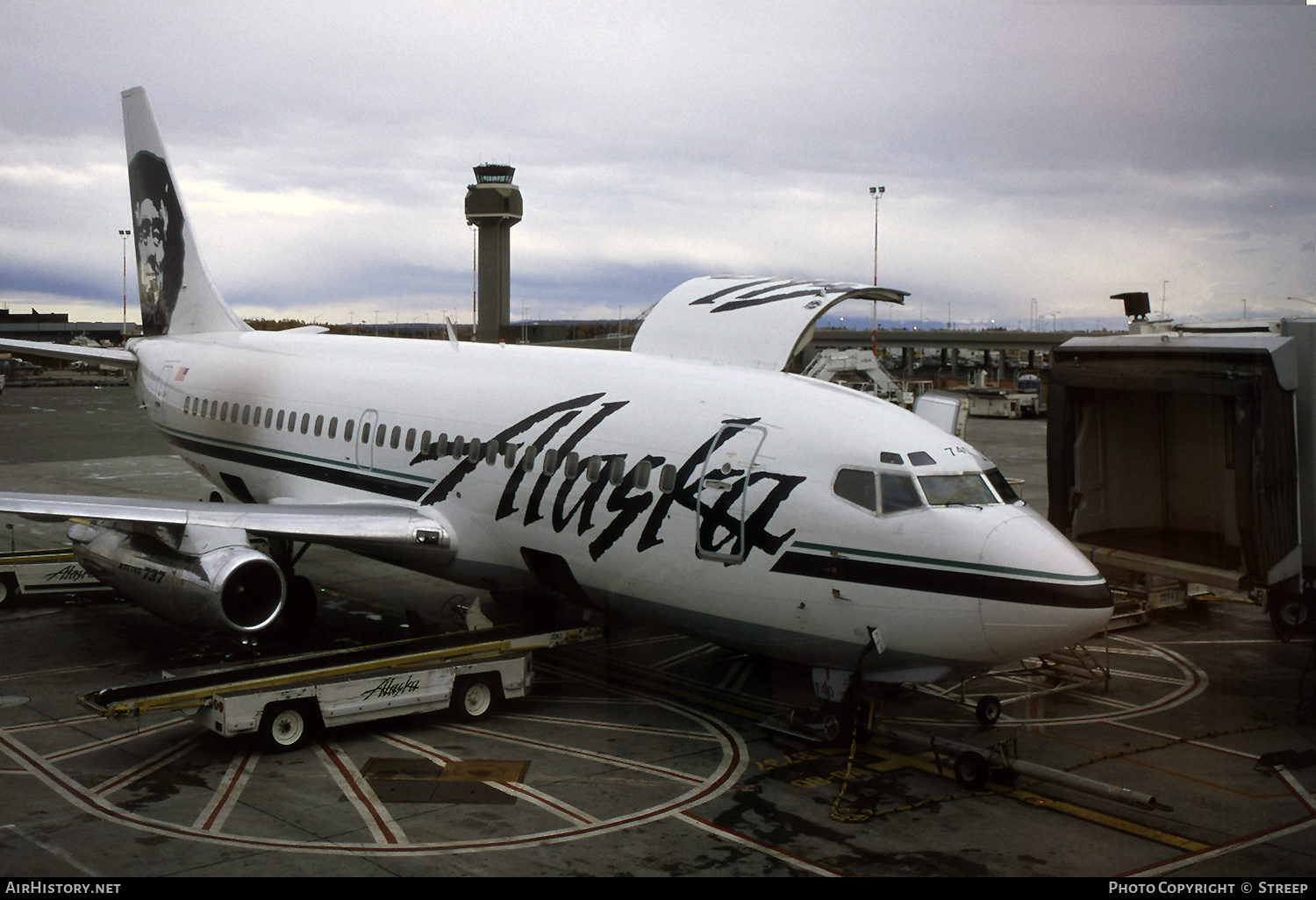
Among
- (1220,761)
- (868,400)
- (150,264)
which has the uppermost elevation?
(150,264)

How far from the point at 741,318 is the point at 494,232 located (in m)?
84.5

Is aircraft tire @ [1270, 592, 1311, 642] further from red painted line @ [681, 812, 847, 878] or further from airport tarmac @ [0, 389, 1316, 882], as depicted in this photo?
red painted line @ [681, 812, 847, 878]

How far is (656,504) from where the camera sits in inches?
605

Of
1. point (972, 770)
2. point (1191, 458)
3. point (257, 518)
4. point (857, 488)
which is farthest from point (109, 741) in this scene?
point (1191, 458)

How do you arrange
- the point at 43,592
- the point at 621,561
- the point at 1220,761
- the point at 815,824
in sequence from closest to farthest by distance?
the point at 815,824, the point at 1220,761, the point at 621,561, the point at 43,592

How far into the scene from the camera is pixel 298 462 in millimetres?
22125

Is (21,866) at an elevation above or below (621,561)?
below

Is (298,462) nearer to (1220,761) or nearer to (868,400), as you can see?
(868,400)

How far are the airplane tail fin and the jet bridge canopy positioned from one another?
19854mm

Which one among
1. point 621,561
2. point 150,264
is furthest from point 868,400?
point 150,264

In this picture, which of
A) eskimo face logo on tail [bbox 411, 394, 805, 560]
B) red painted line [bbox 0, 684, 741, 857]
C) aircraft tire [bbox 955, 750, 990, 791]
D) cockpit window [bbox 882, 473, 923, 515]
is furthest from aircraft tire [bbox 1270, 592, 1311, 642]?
red painted line [bbox 0, 684, 741, 857]

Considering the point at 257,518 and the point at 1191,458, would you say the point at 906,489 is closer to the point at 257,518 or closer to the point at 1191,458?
the point at 1191,458

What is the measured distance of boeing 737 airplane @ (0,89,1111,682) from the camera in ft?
43.8
